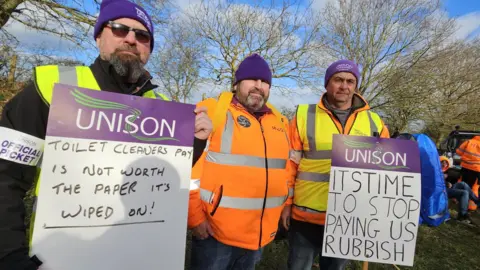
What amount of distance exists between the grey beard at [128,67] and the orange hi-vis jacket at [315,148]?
1.51 meters

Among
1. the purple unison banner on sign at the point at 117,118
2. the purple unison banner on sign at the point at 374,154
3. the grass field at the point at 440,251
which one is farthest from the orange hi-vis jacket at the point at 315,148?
the grass field at the point at 440,251

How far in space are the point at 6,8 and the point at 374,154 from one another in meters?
7.77

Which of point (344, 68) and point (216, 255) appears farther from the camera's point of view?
point (344, 68)

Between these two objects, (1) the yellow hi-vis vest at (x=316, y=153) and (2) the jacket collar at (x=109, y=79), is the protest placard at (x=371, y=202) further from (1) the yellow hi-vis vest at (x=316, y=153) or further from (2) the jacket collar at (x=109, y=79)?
(2) the jacket collar at (x=109, y=79)

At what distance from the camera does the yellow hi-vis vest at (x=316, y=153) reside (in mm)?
2449

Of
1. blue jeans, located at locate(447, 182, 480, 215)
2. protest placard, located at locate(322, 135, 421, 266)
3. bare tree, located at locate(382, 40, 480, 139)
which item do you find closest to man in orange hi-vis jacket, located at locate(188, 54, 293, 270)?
protest placard, located at locate(322, 135, 421, 266)

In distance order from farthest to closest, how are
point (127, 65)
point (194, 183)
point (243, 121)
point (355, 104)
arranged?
1. point (355, 104)
2. point (243, 121)
3. point (194, 183)
4. point (127, 65)

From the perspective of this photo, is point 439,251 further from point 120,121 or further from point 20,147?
point 20,147

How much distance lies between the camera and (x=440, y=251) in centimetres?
491

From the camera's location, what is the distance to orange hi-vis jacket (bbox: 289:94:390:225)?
245 cm

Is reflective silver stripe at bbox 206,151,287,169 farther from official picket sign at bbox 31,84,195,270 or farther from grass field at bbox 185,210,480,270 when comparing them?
grass field at bbox 185,210,480,270

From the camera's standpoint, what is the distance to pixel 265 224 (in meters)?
2.16

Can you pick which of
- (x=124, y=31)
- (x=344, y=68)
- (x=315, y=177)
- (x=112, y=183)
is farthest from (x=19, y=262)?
(x=344, y=68)

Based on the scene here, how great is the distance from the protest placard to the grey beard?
1.54 metres
